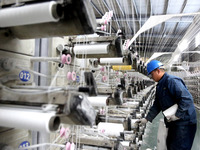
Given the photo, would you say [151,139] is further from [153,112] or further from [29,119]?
[29,119]

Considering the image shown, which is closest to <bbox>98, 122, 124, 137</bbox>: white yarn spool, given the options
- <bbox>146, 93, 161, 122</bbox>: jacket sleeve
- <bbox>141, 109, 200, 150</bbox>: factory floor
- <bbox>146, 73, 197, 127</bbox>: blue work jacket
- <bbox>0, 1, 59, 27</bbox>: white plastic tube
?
<bbox>146, 73, 197, 127</bbox>: blue work jacket

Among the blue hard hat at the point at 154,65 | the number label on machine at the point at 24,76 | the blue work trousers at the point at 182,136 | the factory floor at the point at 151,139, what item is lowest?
the factory floor at the point at 151,139

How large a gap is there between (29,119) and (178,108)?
68.8 inches

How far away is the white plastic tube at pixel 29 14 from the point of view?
0.59m

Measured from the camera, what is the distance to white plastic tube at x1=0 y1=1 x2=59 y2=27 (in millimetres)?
590

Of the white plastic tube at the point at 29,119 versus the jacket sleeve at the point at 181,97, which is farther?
the jacket sleeve at the point at 181,97

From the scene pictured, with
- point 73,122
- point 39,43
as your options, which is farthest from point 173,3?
point 73,122

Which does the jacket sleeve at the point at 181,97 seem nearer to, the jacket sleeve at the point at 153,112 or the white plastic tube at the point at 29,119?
the jacket sleeve at the point at 153,112

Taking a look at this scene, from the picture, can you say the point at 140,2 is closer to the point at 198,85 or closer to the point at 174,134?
the point at 174,134

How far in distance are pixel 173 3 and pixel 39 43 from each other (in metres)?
2.90

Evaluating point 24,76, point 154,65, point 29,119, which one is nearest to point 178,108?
point 154,65

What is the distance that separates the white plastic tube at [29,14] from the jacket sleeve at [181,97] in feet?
5.56

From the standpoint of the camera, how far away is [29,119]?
0.60 metres

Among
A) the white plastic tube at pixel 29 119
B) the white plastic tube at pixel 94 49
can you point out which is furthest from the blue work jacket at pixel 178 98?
the white plastic tube at pixel 29 119
